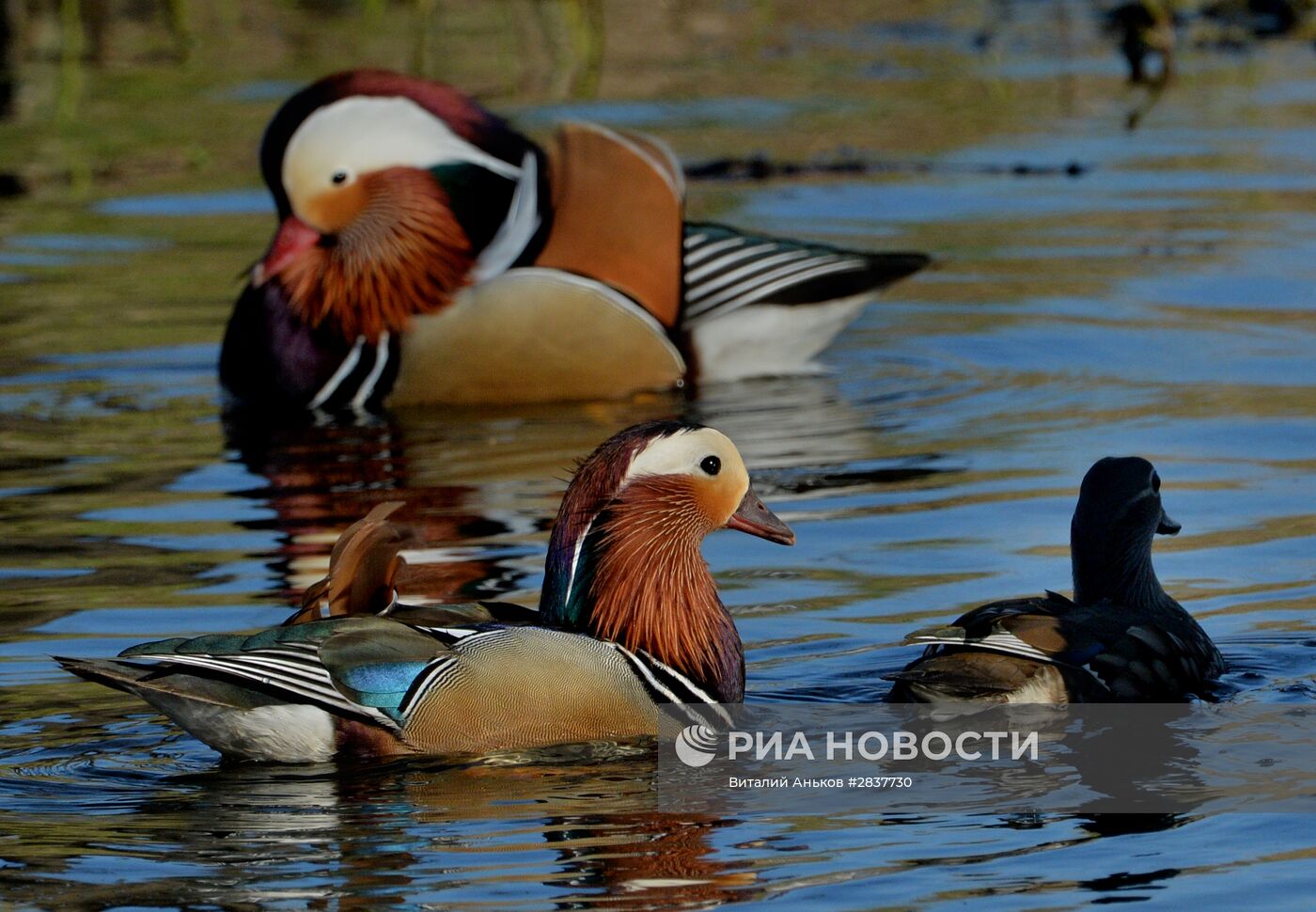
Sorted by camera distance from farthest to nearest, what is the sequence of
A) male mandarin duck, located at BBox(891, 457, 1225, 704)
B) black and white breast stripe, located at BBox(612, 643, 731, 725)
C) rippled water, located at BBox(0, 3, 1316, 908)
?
black and white breast stripe, located at BBox(612, 643, 731, 725)
male mandarin duck, located at BBox(891, 457, 1225, 704)
rippled water, located at BBox(0, 3, 1316, 908)

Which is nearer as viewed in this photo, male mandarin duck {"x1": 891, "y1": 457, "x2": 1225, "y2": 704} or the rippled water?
the rippled water

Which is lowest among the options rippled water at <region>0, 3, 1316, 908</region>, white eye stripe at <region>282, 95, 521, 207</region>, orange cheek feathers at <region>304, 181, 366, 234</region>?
rippled water at <region>0, 3, 1316, 908</region>

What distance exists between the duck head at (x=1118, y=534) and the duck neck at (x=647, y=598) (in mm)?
1085

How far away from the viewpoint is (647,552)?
6.32 m

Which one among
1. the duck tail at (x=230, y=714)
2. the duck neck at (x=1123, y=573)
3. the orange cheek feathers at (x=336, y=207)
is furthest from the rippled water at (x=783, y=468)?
the orange cheek feathers at (x=336, y=207)

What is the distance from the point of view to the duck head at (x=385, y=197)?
10.0 metres

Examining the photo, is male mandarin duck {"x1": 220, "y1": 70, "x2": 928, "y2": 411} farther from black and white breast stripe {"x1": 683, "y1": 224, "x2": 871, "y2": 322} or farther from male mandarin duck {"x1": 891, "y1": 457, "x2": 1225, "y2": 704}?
male mandarin duck {"x1": 891, "y1": 457, "x2": 1225, "y2": 704}

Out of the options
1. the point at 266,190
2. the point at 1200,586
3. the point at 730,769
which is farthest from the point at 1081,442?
the point at 266,190

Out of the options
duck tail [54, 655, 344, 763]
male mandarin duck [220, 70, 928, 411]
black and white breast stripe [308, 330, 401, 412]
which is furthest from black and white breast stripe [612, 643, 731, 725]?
black and white breast stripe [308, 330, 401, 412]

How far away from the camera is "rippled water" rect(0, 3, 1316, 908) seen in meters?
5.11

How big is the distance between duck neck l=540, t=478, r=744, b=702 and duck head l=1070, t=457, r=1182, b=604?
108 cm

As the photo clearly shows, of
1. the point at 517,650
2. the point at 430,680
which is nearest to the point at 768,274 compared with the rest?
the point at 517,650

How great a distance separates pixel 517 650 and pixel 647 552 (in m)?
0.63

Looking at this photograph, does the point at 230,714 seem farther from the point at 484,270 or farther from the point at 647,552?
the point at 484,270
